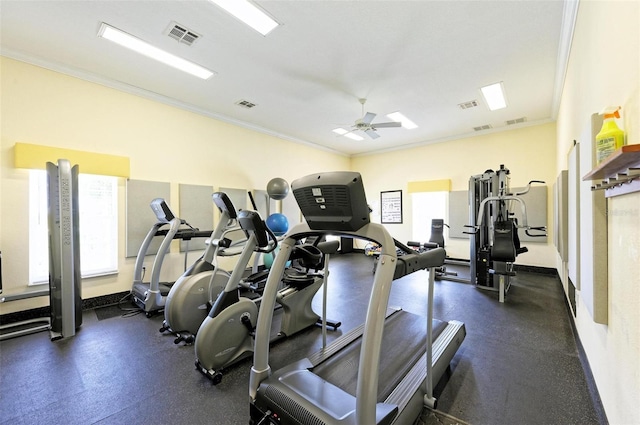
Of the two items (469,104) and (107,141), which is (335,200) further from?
(469,104)

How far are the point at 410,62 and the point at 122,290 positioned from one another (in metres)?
5.56

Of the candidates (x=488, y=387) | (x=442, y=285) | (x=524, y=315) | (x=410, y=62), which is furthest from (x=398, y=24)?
(x=442, y=285)

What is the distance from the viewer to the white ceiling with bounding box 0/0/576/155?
8.64 ft

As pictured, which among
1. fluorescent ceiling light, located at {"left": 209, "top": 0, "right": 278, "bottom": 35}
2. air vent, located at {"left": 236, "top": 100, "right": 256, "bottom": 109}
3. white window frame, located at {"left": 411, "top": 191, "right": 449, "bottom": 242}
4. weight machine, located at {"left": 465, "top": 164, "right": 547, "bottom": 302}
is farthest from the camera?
white window frame, located at {"left": 411, "top": 191, "right": 449, "bottom": 242}

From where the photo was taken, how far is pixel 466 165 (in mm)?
6852

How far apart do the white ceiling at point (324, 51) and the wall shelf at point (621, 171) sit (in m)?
2.30

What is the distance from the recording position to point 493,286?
14.9ft

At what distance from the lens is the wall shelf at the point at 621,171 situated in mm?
878

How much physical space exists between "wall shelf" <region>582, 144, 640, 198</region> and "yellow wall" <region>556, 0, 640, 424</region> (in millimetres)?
63

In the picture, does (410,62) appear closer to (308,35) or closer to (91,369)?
(308,35)

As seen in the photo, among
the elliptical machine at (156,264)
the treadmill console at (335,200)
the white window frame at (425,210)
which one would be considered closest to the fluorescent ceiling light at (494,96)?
the white window frame at (425,210)

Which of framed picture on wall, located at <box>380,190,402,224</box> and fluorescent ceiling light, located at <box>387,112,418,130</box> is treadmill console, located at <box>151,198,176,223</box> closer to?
fluorescent ceiling light, located at <box>387,112,418,130</box>

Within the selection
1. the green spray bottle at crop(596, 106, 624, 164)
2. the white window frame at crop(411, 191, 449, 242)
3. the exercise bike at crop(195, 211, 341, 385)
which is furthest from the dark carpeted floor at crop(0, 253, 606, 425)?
the white window frame at crop(411, 191, 449, 242)

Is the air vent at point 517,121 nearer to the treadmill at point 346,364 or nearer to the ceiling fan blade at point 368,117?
the ceiling fan blade at point 368,117
